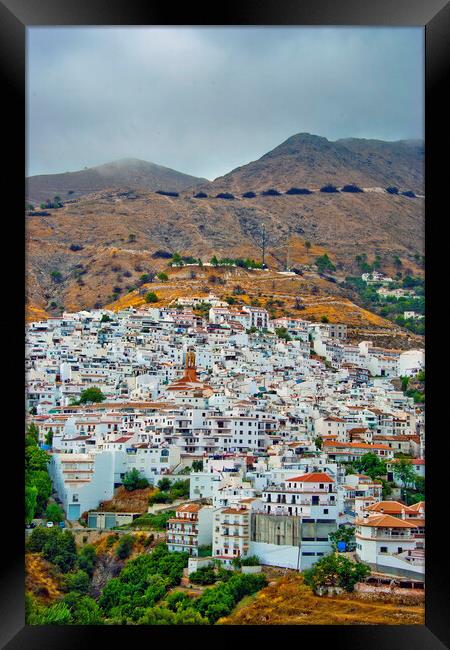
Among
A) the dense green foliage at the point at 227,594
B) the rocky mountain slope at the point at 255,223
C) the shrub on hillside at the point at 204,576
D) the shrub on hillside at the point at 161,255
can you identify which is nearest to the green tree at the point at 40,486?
the shrub on hillside at the point at 204,576

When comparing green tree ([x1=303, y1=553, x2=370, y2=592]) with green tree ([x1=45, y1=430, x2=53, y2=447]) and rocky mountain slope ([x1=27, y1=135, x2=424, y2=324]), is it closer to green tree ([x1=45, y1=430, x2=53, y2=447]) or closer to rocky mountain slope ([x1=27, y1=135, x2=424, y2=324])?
green tree ([x1=45, y1=430, x2=53, y2=447])

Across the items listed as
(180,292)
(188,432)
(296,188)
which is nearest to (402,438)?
(188,432)

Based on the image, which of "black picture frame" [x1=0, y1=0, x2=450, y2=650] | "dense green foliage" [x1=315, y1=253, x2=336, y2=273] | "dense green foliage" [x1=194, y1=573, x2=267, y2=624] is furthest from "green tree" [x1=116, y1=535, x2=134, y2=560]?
"dense green foliage" [x1=315, y1=253, x2=336, y2=273]

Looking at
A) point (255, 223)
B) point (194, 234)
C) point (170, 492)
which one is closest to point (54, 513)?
point (170, 492)

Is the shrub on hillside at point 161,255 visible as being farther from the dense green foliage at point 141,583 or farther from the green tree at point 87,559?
the dense green foliage at point 141,583

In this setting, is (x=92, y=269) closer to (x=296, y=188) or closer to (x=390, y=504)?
(x=296, y=188)
